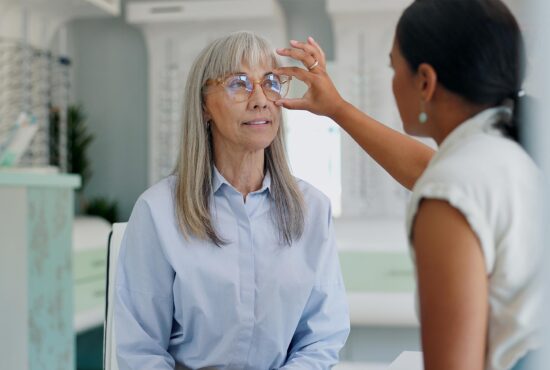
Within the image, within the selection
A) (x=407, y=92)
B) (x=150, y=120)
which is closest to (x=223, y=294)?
(x=407, y=92)

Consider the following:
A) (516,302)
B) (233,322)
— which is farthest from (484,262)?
(233,322)

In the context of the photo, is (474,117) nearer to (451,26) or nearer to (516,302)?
(451,26)

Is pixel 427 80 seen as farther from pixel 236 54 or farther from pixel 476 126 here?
pixel 236 54

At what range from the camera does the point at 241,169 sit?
1573 mm

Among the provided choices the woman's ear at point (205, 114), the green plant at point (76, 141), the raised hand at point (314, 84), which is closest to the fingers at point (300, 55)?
the raised hand at point (314, 84)

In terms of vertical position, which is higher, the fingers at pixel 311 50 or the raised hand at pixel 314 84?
the fingers at pixel 311 50

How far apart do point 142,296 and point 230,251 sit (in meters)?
0.19

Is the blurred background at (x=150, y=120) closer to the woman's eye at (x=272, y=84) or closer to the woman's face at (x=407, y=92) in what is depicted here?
the woman's eye at (x=272, y=84)

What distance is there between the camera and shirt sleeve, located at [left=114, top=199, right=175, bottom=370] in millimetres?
1442

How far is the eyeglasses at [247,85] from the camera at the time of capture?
59.2 inches

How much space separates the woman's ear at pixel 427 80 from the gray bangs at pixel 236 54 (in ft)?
2.25

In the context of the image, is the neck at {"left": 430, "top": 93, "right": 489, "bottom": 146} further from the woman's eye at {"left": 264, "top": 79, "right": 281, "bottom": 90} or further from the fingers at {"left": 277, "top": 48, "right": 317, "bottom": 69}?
the woman's eye at {"left": 264, "top": 79, "right": 281, "bottom": 90}

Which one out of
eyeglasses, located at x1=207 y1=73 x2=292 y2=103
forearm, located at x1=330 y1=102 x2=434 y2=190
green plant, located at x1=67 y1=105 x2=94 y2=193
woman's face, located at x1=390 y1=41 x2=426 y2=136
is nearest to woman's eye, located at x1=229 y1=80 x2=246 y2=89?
eyeglasses, located at x1=207 y1=73 x2=292 y2=103

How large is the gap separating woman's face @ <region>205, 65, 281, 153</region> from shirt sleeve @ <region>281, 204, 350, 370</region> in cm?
24
